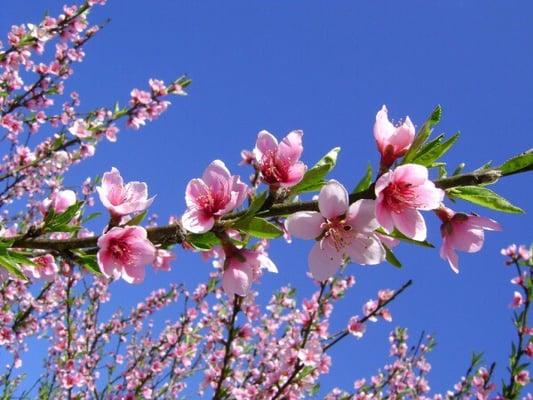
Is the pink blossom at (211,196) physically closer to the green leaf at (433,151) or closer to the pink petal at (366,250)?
the pink petal at (366,250)

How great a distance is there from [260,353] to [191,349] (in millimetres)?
1553

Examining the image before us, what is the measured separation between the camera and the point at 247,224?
1.56 m

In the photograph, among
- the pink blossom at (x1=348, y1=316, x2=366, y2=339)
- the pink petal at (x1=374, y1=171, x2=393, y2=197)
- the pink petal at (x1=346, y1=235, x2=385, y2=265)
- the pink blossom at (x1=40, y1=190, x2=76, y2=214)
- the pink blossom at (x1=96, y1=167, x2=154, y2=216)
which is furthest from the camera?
the pink blossom at (x1=348, y1=316, x2=366, y2=339)

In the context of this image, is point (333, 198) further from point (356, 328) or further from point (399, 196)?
point (356, 328)

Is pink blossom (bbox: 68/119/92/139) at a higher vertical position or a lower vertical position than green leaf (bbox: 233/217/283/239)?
higher

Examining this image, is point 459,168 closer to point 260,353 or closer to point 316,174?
point 316,174

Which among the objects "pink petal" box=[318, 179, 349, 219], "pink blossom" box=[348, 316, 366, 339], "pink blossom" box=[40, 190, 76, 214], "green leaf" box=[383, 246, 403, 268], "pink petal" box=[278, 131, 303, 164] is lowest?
"green leaf" box=[383, 246, 403, 268]

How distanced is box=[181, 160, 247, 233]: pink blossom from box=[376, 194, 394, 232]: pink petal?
44 centimetres

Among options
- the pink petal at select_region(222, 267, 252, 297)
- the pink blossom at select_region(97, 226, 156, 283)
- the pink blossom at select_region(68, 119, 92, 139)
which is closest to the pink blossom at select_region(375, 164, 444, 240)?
the pink petal at select_region(222, 267, 252, 297)

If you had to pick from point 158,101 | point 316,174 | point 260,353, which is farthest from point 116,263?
point 260,353

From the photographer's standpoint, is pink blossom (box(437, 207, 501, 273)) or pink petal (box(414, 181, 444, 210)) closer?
pink petal (box(414, 181, 444, 210))

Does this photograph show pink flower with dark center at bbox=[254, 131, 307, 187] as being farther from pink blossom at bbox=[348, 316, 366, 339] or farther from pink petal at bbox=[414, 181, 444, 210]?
pink blossom at bbox=[348, 316, 366, 339]

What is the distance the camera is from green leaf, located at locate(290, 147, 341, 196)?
1623 millimetres

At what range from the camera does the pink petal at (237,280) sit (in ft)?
5.80
